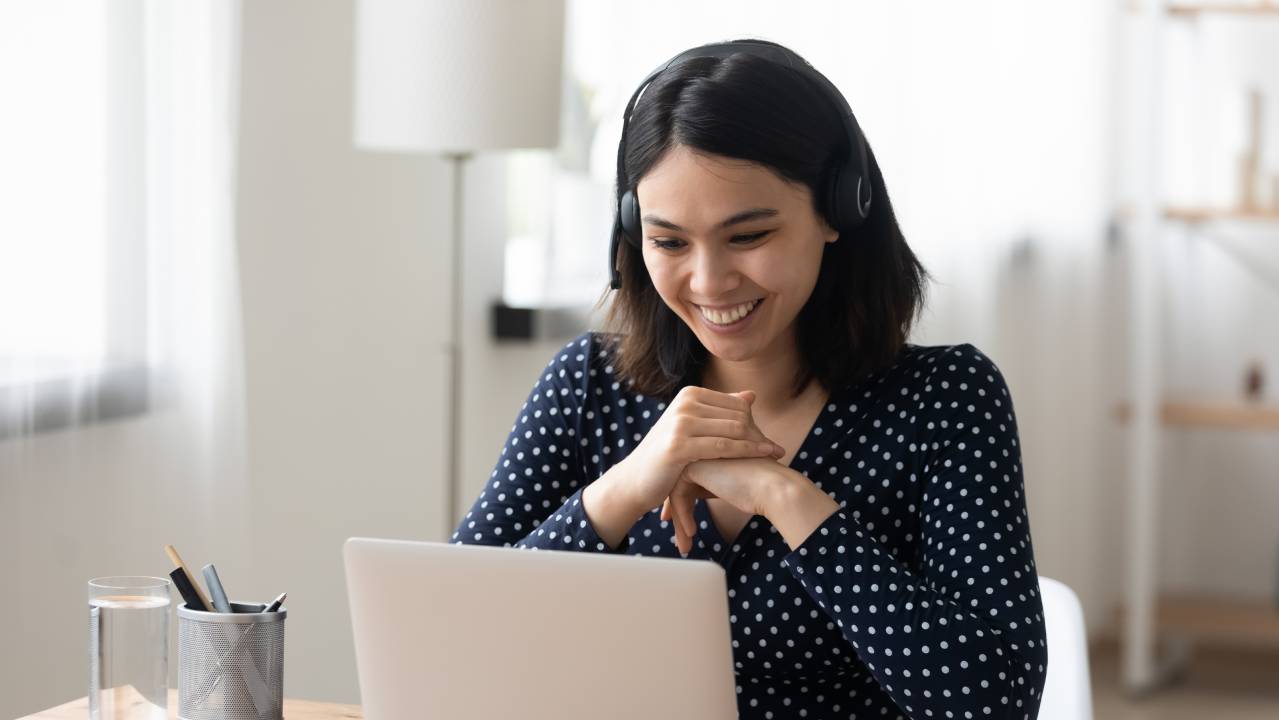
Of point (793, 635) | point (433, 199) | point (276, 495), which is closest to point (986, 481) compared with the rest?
point (793, 635)

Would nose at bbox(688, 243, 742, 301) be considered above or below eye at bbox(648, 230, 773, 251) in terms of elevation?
below

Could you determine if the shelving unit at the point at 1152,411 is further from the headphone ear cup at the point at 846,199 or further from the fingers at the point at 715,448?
the fingers at the point at 715,448

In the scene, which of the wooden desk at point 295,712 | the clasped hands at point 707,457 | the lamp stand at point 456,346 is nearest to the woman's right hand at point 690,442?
the clasped hands at point 707,457

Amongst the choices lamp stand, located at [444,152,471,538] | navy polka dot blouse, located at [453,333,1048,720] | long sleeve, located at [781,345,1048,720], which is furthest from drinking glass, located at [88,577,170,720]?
lamp stand, located at [444,152,471,538]

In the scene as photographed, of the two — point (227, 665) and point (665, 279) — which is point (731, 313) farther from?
point (227, 665)

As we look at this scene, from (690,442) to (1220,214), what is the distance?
2.70m

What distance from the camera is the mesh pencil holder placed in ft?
3.71

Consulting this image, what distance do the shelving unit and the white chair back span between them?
231 cm

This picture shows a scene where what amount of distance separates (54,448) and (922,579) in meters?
1.07

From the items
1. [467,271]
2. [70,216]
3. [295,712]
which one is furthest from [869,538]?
[467,271]

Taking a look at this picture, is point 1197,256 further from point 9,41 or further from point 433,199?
point 9,41

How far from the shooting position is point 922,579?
1308 millimetres

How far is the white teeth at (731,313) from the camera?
1379 mm

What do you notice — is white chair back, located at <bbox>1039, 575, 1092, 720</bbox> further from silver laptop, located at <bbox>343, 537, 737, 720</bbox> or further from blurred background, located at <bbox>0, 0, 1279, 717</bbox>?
silver laptop, located at <bbox>343, 537, 737, 720</bbox>
